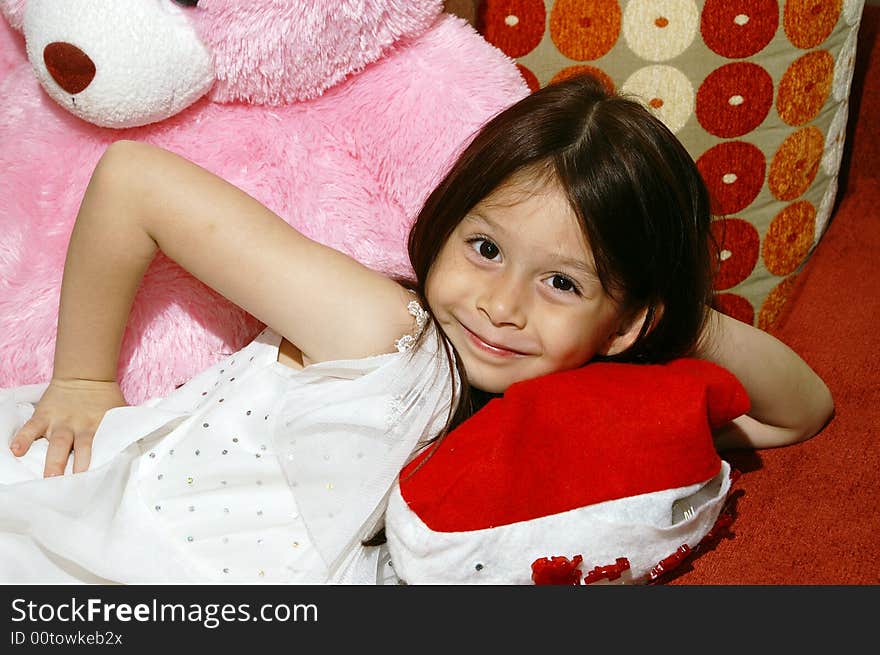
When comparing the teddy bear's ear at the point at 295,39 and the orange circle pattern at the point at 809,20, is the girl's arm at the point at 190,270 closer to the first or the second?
the teddy bear's ear at the point at 295,39

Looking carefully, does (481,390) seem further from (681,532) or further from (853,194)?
(853,194)

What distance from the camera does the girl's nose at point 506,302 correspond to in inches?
31.3

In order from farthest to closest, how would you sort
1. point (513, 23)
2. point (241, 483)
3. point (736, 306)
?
point (736, 306) → point (513, 23) → point (241, 483)

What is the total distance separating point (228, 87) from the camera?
34.8 inches

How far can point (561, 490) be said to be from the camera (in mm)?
731

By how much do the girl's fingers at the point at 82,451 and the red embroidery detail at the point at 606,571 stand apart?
47 centimetres

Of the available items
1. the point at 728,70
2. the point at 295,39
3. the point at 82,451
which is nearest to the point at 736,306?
the point at 728,70

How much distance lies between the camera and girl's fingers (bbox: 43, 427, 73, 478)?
827 millimetres

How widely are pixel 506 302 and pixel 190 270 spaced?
31 centimetres

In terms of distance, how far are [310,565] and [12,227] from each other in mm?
462

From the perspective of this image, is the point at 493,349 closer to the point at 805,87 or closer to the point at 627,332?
the point at 627,332
